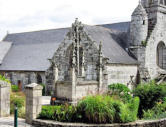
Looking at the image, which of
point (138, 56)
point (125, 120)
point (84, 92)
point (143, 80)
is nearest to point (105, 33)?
point (138, 56)

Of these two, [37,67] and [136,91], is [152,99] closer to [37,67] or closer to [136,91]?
[136,91]

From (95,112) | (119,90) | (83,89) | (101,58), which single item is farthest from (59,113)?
(101,58)

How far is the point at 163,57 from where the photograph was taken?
25.9 m

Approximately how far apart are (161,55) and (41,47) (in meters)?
14.2

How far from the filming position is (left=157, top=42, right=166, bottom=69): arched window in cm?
2586

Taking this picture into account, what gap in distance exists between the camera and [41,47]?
110 feet

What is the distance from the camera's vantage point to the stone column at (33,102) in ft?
36.7

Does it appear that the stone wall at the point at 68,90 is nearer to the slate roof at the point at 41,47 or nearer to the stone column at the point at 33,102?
the stone column at the point at 33,102

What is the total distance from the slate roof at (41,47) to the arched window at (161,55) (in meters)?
3.72

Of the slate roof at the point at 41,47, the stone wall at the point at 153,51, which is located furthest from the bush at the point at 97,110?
the stone wall at the point at 153,51

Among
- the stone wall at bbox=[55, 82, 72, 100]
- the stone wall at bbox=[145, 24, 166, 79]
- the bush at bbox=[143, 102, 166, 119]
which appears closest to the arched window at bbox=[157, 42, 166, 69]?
the stone wall at bbox=[145, 24, 166, 79]

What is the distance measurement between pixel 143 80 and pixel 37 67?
39.7 feet

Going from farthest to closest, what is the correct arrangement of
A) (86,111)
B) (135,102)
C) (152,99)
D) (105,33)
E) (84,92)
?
(105,33)
(84,92)
(152,99)
(135,102)
(86,111)

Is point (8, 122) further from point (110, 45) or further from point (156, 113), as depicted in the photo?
point (110, 45)
